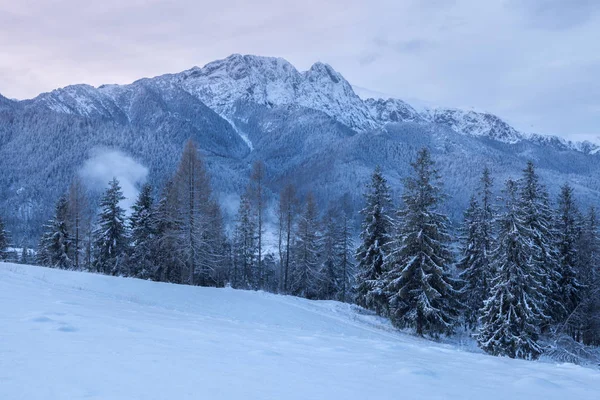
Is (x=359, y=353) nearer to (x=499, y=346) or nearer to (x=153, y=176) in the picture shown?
(x=499, y=346)

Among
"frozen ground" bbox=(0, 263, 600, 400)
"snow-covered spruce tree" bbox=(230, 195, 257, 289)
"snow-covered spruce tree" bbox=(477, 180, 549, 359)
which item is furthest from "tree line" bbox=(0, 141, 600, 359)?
"frozen ground" bbox=(0, 263, 600, 400)

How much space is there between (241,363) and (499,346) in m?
18.5

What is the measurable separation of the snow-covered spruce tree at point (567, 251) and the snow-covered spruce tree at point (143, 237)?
98.4 ft

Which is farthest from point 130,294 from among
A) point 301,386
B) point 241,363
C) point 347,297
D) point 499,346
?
point 347,297

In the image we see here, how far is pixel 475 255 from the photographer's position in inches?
1238

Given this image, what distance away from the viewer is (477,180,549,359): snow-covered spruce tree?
20.2 metres

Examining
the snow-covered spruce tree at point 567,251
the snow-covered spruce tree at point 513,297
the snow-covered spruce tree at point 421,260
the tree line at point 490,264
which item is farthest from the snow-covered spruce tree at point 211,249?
the snow-covered spruce tree at point 567,251

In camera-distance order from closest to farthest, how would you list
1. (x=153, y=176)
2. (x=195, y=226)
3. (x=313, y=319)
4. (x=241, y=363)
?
(x=241, y=363), (x=313, y=319), (x=195, y=226), (x=153, y=176)

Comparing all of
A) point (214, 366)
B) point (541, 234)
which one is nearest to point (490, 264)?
point (541, 234)

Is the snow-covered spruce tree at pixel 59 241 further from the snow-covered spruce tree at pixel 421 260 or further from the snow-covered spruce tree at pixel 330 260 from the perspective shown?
the snow-covered spruce tree at pixel 421 260

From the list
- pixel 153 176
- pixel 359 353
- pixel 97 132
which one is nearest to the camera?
pixel 359 353

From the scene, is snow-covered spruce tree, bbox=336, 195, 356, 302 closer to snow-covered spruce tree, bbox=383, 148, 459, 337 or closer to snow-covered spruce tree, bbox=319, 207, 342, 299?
snow-covered spruce tree, bbox=319, 207, 342, 299

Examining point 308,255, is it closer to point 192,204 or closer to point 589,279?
point 192,204

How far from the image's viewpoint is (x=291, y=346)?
742cm
